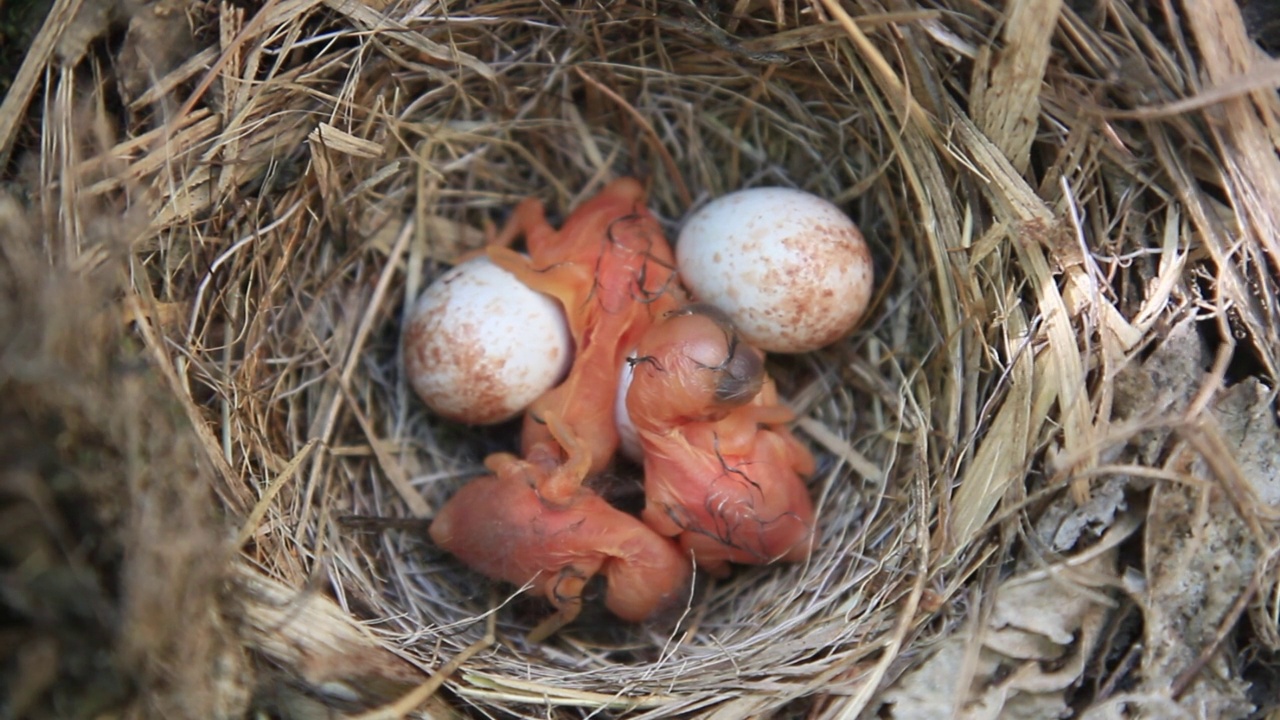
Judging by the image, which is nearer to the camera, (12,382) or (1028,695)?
(12,382)

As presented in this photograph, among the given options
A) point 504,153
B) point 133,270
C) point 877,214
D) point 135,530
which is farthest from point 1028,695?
point 133,270

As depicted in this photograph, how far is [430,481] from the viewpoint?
233 centimetres

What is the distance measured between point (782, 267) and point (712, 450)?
460 mm

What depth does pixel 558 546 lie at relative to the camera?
1.97 meters

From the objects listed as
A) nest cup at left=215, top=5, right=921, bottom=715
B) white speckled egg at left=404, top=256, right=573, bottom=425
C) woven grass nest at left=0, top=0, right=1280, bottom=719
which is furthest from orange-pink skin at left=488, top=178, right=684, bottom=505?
woven grass nest at left=0, top=0, right=1280, bottom=719

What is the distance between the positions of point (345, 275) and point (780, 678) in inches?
56.9

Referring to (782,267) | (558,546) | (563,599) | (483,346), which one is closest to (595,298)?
(483,346)

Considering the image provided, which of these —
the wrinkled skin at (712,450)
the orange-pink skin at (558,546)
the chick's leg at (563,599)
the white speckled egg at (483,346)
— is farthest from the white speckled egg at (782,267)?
the chick's leg at (563,599)

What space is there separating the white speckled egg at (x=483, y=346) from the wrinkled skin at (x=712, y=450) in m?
0.28

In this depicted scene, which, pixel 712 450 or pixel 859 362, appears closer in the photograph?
pixel 712 450

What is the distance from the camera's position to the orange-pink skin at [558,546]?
6.47 feet

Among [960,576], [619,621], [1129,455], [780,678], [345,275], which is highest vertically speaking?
[345,275]

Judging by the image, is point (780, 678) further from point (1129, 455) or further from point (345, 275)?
point (345, 275)

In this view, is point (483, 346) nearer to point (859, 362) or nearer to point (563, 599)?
point (563, 599)
